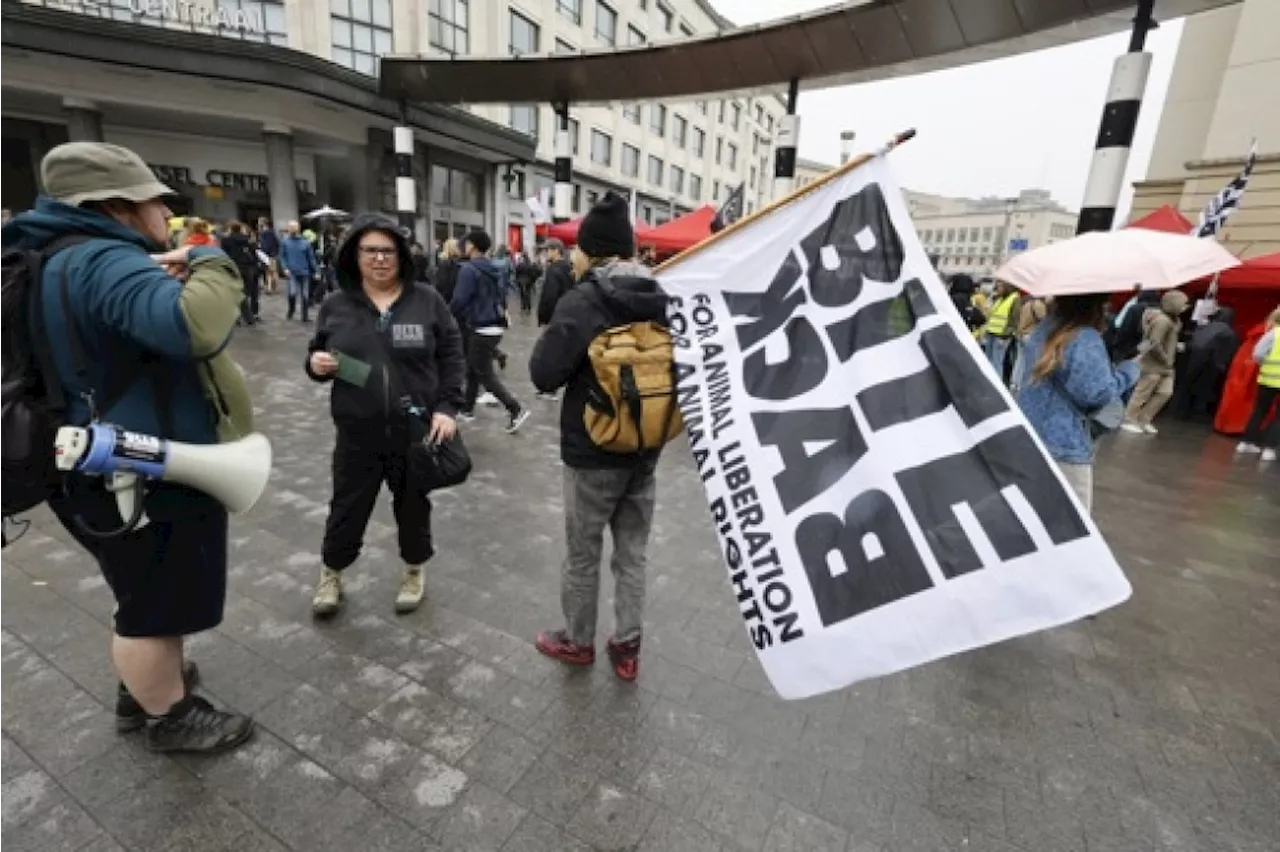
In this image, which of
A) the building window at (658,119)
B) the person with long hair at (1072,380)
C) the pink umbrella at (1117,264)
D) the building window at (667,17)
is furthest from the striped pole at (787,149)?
the building window at (667,17)

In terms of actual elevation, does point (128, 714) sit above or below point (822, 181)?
below

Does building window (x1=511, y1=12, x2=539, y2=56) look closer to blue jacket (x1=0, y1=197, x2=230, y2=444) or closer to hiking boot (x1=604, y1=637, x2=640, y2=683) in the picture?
blue jacket (x1=0, y1=197, x2=230, y2=444)

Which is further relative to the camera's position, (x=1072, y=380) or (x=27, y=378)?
(x=1072, y=380)

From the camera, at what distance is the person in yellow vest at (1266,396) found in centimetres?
772

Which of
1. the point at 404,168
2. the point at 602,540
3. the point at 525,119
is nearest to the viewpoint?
the point at 602,540

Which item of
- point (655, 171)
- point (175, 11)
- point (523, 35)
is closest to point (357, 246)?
point (175, 11)

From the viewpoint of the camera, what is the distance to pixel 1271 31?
504 inches

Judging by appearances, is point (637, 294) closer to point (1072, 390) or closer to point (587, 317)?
point (587, 317)

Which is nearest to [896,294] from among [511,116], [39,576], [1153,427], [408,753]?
[408,753]

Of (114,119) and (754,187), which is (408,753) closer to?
(114,119)

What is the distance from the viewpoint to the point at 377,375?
2869 millimetres

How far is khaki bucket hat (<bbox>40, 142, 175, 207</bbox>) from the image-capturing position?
1755 mm

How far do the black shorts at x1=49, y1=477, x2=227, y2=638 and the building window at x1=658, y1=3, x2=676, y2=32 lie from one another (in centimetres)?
4432

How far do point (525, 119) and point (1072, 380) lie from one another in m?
30.5
